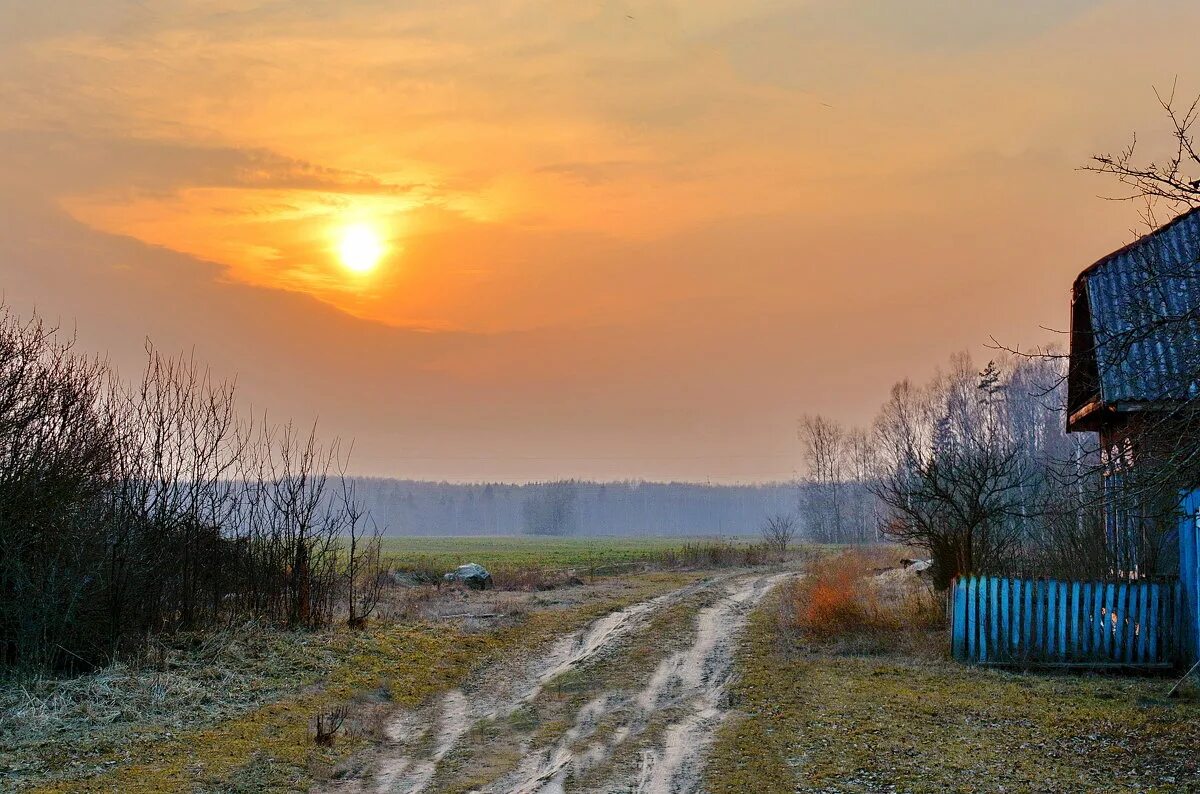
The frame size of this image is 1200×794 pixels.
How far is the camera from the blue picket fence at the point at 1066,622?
570 inches

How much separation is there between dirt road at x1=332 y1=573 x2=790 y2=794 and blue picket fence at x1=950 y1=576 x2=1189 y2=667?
424 centimetres

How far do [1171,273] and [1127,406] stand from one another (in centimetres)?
788

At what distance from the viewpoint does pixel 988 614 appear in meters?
15.3

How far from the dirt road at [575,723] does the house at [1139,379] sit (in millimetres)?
5764

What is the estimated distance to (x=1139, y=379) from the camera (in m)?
15.3

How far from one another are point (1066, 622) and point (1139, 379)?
4268mm

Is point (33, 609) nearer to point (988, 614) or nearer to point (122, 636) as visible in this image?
point (122, 636)

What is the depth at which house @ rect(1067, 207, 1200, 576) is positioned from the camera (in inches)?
375

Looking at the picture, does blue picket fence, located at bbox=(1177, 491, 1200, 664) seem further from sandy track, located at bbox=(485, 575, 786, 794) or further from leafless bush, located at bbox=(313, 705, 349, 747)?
leafless bush, located at bbox=(313, 705, 349, 747)

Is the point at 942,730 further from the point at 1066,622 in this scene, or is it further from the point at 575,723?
the point at 1066,622

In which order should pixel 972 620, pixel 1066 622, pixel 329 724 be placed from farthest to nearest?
pixel 972 620
pixel 1066 622
pixel 329 724

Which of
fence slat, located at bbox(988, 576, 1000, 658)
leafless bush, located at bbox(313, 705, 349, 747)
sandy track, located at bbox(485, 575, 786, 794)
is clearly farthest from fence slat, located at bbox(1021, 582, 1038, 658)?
leafless bush, located at bbox(313, 705, 349, 747)

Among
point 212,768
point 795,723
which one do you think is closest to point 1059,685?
point 795,723

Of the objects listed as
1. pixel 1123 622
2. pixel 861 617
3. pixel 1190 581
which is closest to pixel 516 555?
pixel 861 617
